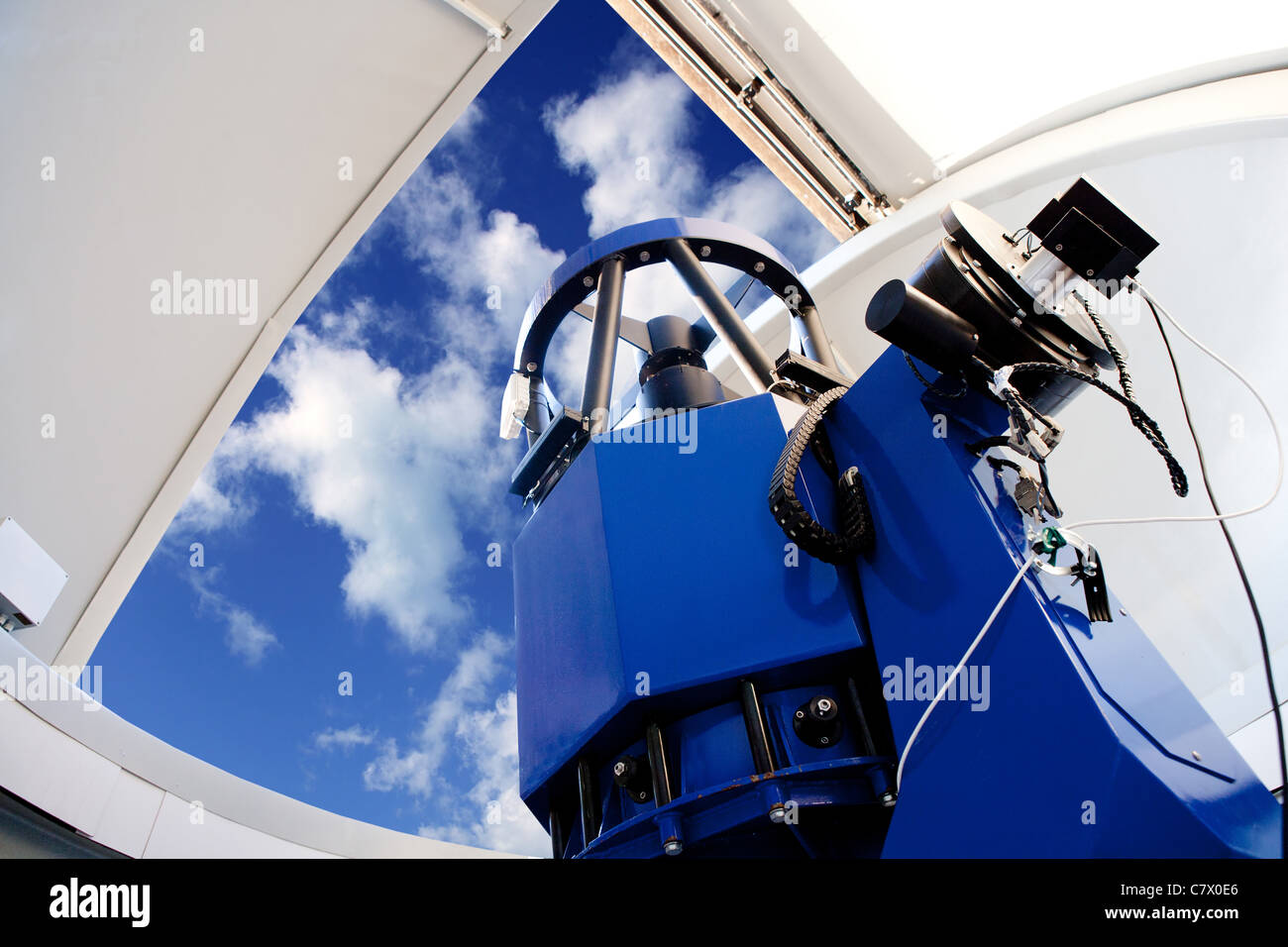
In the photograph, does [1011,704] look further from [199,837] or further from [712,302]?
[199,837]

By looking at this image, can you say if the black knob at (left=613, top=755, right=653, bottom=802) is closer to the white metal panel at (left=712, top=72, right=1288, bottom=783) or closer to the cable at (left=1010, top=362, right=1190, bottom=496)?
the cable at (left=1010, top=362, right=1190, bottom=496)

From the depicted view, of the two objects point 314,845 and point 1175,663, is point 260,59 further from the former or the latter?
point 1175,663

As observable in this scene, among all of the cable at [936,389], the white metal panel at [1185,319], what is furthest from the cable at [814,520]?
the white metal panel at [1185,319]

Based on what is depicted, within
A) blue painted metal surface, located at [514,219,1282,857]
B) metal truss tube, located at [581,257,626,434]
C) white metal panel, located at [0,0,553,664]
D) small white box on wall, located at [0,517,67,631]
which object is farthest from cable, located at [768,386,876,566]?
white metal panel, located at [0,0,553,664]

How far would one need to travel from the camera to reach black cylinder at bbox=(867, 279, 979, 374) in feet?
4.14

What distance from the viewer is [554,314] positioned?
2.86 metres

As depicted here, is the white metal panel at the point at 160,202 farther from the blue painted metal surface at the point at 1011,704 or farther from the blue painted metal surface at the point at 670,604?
the blue painted metal surface at the point at 1011,704

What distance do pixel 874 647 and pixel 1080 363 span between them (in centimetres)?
→ 62

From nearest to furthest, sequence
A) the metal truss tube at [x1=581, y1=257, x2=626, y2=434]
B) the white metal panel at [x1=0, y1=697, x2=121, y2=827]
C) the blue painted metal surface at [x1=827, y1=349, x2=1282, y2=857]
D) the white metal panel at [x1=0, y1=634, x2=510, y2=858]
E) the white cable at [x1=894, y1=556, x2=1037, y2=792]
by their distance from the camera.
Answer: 1. the blue painted metal surface at [x1=827, y1=349, x2=1282, y2=857]
2. the white cable at [x1=894, y1=556, x2=1037, y2=792]
3. the metal truss tube at [x1=581, y1=257, x2=626, y2=434]
4. the white metal panel at [x1=0, y1=697, x2=121, y2=827]
5. the white metal panel at [x1=0, y1=634, x2=510, y2=858]

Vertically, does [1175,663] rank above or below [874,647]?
above

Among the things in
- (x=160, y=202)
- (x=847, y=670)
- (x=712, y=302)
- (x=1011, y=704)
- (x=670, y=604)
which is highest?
(x=160, y=202)

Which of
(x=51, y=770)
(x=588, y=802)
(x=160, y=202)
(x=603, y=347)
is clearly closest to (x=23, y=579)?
(x=51, y=770)

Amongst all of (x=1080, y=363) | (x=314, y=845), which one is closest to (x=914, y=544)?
(x=1080, y=363)

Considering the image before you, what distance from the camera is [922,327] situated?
4.17 feet
